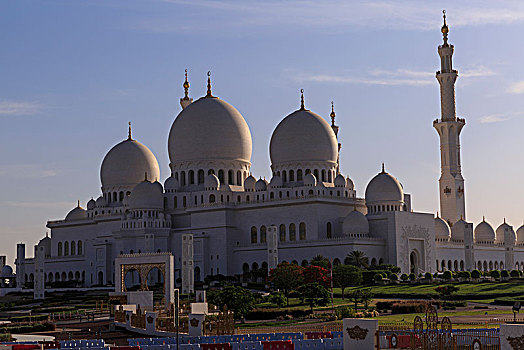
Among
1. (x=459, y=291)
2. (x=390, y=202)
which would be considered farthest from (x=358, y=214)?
(x=459, y=291)

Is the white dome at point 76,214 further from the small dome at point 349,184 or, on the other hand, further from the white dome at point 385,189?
the white dome at point 385,189

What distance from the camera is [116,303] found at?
48.2 meters

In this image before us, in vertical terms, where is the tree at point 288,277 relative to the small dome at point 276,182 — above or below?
below

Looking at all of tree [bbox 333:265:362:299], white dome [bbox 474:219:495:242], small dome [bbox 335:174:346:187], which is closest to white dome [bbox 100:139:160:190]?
small dome [bbox 335:174:346:187]

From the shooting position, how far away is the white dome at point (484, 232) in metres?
87.2

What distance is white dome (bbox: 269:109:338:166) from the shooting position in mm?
75688

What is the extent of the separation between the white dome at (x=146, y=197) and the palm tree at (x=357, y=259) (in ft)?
68.5

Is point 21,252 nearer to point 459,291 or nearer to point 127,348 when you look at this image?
point 459,291

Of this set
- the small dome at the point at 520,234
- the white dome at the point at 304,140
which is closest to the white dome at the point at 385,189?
the white dome at the point at 304,140

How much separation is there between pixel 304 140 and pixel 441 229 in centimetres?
1618

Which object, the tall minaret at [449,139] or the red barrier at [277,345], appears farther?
the tall minaret at [449,139]

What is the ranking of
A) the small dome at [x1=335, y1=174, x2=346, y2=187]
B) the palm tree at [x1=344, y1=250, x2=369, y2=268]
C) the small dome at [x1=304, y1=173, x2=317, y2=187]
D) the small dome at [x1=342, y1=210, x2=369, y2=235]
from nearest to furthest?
the palm tree at [x1=344, y1=250, x2=369, y2=268], the small dome at [x1=342, y1=210, x2=369, y2=235], the small dome at [x1=304, y1=173, x2=317, y2=187], the small dome at [x1=335, y1=174, x2=346, y2=187]

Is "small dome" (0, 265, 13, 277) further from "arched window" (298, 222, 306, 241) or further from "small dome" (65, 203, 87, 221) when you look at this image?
"arched window" (298, 222, 306, 241)

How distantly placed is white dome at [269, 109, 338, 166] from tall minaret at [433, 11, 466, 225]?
12151 mm
